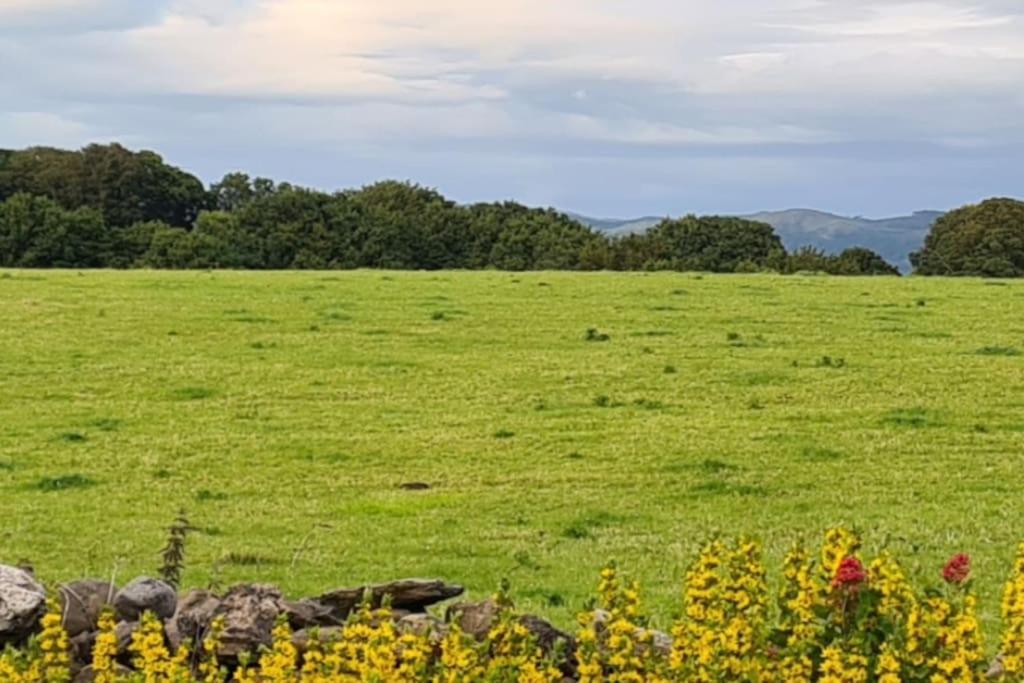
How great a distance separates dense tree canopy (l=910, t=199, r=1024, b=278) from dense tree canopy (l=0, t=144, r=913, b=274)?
9.25 ft

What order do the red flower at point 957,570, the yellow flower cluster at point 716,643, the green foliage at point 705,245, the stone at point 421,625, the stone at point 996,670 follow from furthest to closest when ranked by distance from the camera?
the green foliage at point 705,245 → the stone at point 421,625 → the stone at point 996,670 → the red flower at point 957,570 → the yellow flower cluster at point 716,643

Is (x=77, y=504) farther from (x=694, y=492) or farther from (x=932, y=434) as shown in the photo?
(x=932, y=434)

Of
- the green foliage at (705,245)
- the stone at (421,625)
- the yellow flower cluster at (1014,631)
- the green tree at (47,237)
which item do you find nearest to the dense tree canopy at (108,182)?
the green tree at (47,237)

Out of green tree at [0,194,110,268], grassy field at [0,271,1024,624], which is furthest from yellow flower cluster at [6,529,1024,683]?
green tree at [0,194,110,268]

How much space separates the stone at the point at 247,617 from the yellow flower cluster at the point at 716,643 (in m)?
0.85

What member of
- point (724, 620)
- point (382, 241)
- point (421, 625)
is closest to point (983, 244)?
point (382, 241)

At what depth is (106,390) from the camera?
21.0 meters

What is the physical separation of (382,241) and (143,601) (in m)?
63.1

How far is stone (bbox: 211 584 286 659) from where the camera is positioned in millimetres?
7293

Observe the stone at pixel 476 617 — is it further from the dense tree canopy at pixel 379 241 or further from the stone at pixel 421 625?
the dense tree canopy at pixel 379 241

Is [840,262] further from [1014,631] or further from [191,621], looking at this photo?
[1014,631]

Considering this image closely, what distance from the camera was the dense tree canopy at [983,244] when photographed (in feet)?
215

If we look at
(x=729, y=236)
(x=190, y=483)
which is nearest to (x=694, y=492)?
(x=190, y=483)

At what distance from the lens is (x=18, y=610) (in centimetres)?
746
